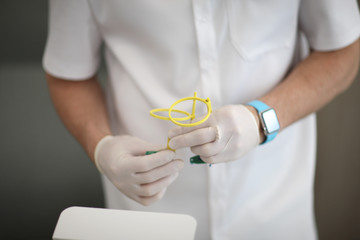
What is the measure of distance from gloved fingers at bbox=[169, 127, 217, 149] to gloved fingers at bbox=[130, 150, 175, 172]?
0.11ft

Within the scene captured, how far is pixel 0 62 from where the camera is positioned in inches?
45.8

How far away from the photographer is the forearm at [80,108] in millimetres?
891

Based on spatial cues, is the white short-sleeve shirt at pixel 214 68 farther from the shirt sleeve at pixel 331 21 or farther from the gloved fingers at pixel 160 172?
the gloved fingers at pixel 160 172

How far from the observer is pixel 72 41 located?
0.85 metres

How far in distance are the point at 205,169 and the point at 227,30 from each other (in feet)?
1.11

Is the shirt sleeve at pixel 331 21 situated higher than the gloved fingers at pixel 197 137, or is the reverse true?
the shirt sleeve at pixel 331 21

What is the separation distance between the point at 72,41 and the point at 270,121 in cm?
51

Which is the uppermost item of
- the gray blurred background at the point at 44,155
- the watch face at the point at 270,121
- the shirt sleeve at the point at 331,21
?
the shirt sleeve at the point at 331,21

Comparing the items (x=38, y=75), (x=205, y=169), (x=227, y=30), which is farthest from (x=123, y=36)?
(x=38, y=75)

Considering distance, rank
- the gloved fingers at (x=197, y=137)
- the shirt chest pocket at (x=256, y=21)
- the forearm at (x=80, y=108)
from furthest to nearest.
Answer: the forearm at (x=80, y=108) < the shirt chest pocket at (x=256, y=21) < the gloved fingers at (x=197, y=137)

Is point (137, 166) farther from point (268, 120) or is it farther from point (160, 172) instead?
point (268, 120)

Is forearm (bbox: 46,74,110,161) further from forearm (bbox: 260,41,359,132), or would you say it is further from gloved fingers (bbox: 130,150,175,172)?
forearm (bbox: 260,41,359,132)

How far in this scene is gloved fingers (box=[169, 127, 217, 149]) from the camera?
661 millimetres

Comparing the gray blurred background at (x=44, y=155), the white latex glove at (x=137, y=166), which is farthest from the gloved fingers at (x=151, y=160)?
the gray blurred background at (x=44, y=155)
